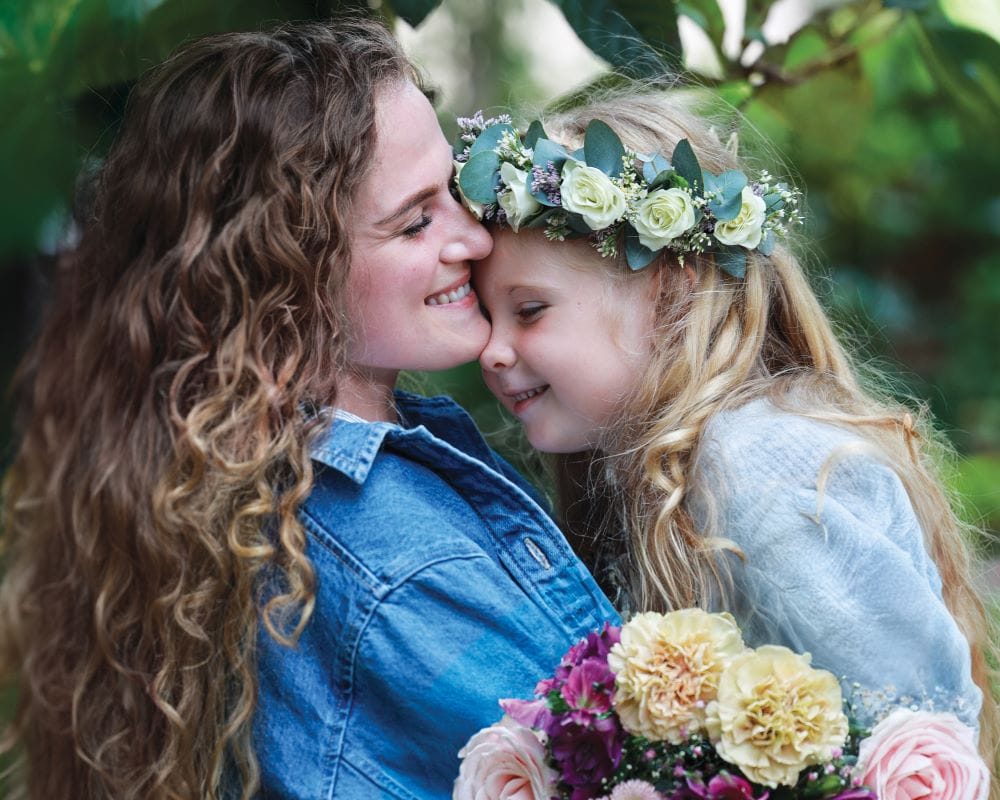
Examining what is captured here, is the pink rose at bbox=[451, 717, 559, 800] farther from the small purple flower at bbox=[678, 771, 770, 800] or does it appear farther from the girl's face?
the girl's face

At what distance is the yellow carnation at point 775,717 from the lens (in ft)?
5.92

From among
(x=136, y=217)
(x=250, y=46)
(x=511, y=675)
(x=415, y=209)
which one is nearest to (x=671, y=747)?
(x=511, y=675)

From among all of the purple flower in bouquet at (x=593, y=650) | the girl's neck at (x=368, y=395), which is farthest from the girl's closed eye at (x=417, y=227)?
the purple flower in bouquet at (x=593, y=650)

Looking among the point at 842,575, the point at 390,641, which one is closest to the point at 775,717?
the point at 842,575

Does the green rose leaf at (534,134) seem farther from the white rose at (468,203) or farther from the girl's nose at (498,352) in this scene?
the girl's nose at (498,352)

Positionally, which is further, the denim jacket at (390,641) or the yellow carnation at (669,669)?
the denim jacket at (390,641)

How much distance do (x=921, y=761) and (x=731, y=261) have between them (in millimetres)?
1182

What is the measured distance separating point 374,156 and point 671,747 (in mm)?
1328

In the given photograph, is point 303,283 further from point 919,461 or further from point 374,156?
point 919,461

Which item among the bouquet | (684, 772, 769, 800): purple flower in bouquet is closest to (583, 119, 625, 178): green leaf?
the bouquet

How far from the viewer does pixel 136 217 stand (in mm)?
2373

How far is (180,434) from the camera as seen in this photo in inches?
85.6

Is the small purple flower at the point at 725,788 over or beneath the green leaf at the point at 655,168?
beneath

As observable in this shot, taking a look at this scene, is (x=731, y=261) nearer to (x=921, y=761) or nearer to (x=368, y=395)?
(x=368, y=395)
